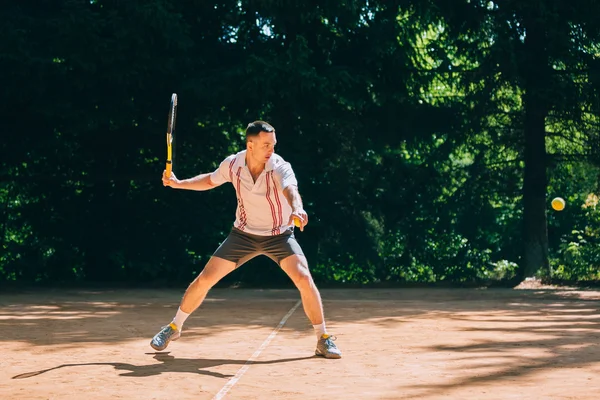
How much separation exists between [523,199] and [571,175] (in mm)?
956

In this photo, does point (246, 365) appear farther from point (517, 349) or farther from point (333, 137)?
point (333, 137)

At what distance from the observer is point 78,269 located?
17.9 meters

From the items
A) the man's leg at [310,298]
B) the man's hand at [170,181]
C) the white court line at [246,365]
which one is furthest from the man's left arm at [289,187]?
the white court line at [246,365]

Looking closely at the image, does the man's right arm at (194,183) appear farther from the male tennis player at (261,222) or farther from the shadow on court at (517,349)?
the shadow on court at (517,349)

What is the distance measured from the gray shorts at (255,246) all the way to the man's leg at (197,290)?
0.07 metres

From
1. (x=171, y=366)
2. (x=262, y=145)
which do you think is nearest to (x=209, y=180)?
(x=262, y=145)

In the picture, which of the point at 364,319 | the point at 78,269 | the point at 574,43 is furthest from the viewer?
the point at 78,269

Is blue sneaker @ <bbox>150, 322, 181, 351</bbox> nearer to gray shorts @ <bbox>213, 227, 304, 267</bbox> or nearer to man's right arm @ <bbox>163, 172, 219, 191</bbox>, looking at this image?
gray shorts @ <bbox>213, 227, 304, 267</bbox>

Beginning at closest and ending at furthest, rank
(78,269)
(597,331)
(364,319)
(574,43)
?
1. (597,331)
2. (364,319)
3. (574,43)
4. (78,269)

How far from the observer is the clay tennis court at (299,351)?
6441 mm

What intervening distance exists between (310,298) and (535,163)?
1009cm

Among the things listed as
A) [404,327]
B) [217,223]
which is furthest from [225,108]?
[404,327]

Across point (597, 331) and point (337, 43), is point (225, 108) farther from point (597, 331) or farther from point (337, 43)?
point (597, 331)

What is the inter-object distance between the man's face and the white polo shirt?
2.5 inches
